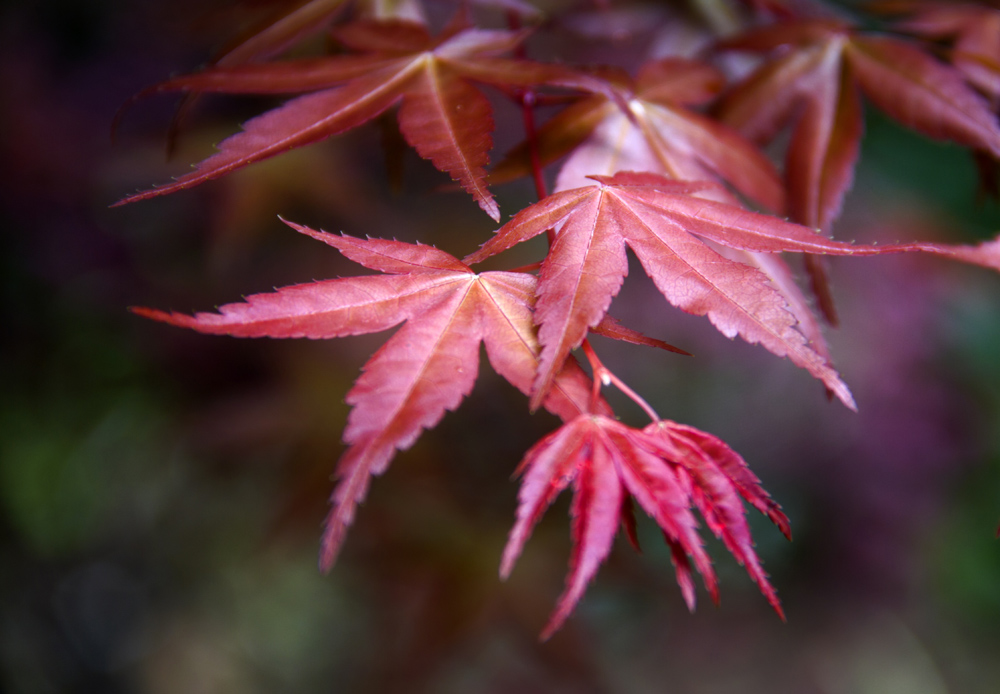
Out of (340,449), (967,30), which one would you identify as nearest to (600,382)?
(967,30)

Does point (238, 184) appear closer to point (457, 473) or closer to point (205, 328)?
point (457, 473)

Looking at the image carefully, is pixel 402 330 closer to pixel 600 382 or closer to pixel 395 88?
pixel 600 382

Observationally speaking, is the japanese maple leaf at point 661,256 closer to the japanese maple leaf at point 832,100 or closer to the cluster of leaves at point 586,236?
the cluster of leaves at point 586,236

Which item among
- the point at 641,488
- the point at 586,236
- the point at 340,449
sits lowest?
the point at 340,449

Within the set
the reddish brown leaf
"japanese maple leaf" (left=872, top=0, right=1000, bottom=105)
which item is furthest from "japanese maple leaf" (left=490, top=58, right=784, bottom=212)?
"japanese maple leaf" (left=872, top=0, right=1000, bottom=105)

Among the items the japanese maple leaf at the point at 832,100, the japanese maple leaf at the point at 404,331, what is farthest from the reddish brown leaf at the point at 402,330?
the japanese maple leaf at the point at 832,100

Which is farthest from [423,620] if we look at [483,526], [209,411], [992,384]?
[992,384]

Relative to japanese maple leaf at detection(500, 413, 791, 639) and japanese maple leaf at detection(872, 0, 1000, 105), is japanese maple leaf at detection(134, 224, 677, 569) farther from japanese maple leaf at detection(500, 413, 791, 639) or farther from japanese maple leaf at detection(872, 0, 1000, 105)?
japanese maple leaf at detection(872, 0, 1000, 105)

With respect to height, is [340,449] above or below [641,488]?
below
